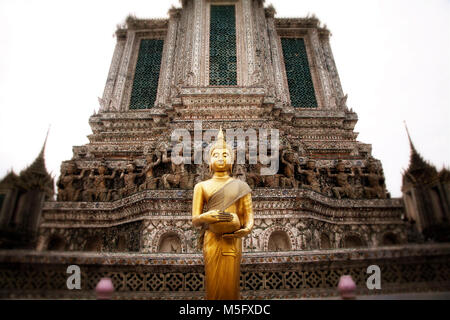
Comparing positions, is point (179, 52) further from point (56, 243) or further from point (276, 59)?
point (56, 243)

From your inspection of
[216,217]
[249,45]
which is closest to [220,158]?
[216,217]

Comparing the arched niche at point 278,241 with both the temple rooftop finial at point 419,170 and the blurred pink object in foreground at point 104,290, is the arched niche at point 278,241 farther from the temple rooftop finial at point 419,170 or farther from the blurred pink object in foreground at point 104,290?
the blurred pink object in foreground at point 104,290

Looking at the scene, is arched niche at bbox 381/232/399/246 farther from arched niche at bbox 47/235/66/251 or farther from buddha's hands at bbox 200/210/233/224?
arched niche at bbox 47/235/66/251

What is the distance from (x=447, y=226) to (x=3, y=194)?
8.12m

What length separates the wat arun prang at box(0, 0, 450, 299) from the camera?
5.27 m

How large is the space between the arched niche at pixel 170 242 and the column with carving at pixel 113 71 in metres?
8.99

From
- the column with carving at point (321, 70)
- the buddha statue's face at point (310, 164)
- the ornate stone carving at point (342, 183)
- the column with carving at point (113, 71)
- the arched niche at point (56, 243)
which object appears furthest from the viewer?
the column with carving at point (113, 71)

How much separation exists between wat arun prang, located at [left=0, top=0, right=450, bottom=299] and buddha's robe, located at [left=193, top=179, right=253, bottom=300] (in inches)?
45.9

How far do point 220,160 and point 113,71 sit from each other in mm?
15568

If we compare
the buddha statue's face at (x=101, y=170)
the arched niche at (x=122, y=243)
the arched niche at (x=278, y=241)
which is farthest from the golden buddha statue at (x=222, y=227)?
the buddha statue's face at (x=101, y=170)

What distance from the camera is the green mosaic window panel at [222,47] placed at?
14.9 metres

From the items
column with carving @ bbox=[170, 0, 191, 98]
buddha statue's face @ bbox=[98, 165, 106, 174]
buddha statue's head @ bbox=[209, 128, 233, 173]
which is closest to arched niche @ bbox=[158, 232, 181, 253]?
buddha statue's face @ bbox=[98, 165, 106, 174]

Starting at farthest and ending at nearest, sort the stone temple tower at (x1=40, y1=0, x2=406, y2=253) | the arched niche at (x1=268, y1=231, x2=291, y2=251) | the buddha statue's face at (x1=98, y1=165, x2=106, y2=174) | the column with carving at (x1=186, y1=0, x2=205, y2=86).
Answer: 1. the column with carving at (x1=186, y1=0, x2=205, y2=86)
2. the buddha statue's face at (x1=98, y1=165, x2=106, y2=174)
3. the stone temple tower at (x1=40, y1=0, x2=406, y2=253)
4. the arched niche at (x1=268, y1=231, x2=291, y2=251)

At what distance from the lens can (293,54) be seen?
1888 cm
